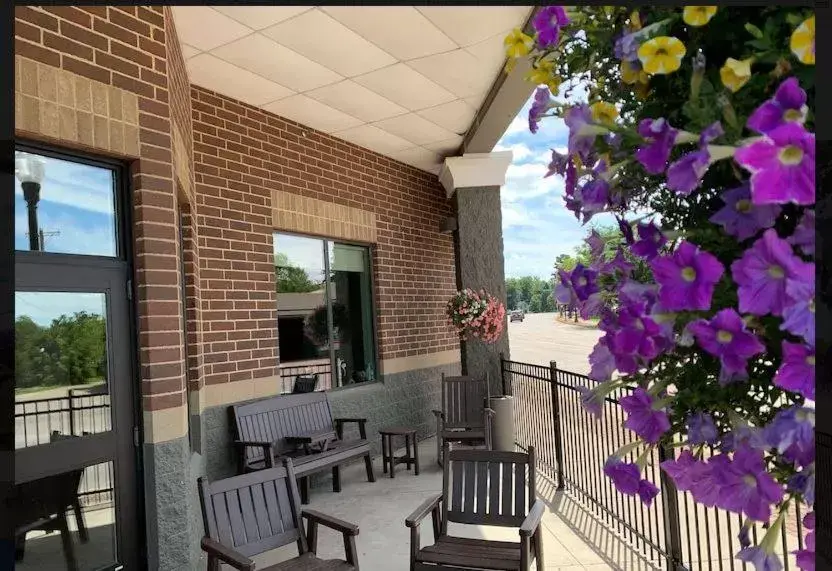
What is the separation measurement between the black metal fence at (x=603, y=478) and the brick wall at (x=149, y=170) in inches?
96.8

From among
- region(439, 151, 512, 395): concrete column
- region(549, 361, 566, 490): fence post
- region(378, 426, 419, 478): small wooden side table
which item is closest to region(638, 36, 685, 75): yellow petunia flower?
region(549, 361, 566, 490): fence post

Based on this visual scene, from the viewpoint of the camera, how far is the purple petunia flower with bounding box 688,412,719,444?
2.43 feet

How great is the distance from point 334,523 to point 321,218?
12.7 feet

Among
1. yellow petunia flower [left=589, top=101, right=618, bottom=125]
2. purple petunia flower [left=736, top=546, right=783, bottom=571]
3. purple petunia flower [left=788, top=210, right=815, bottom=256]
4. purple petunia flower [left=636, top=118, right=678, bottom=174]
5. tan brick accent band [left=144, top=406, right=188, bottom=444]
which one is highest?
yellow petunia flower [left=589, top=101, right=618, bottom=125]

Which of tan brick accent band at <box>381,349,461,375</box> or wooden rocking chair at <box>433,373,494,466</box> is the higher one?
tan brick accent band at <box>381,349,461,375</box>

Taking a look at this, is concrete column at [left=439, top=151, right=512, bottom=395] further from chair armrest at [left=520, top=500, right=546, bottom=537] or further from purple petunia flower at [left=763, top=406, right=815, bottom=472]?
purple petunia flower at [left=763, top=406, right=815, bottom=472]

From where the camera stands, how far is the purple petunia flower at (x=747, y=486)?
62 centimetres

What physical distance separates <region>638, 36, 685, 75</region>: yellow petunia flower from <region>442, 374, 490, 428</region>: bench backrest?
6.16 m

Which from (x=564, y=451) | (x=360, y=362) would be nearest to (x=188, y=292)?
(x=360, y=362)

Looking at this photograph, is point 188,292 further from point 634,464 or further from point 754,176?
point 754,176

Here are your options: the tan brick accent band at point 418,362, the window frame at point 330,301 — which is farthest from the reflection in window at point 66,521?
the tan brick accent band at point 418,362

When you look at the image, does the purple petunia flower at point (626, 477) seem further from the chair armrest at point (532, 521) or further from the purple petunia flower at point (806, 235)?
the chair armrest at point (532, 521)

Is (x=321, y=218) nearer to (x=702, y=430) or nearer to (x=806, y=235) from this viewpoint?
(x=702, y=430)

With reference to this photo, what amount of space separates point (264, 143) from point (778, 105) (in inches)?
220
